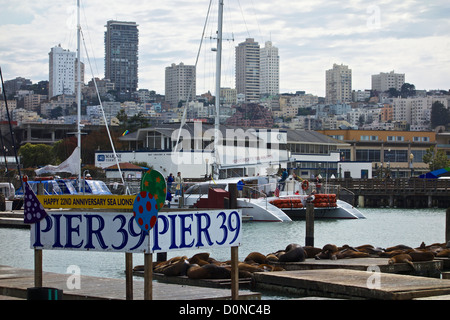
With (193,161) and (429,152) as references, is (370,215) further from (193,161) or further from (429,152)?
(429,152)

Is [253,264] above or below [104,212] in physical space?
below

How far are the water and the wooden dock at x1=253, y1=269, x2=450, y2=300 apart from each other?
5.13 m

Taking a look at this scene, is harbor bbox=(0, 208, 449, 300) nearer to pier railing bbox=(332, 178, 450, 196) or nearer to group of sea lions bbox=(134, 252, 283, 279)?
group of sea lions bbox=(134, 252, 283, 279)

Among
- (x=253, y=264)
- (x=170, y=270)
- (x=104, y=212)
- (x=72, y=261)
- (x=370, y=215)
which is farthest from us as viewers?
(x=370, y=215)

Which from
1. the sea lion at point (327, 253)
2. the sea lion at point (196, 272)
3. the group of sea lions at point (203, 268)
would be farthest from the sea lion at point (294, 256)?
the sea lion at point (196, 272)

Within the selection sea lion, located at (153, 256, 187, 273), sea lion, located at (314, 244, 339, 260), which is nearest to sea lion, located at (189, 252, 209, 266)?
sea lion, located at (153, 256, 187, 273)

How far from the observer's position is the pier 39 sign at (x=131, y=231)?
35.0 ft

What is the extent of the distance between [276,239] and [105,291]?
66.3 ft

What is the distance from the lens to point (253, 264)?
62.5ft

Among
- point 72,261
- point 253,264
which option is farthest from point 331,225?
point 253,264

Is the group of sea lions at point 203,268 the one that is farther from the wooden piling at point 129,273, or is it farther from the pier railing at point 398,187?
the pier railing at point 398,187

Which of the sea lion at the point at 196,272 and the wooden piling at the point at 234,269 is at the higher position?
the wooden piling at the point at 234,269
